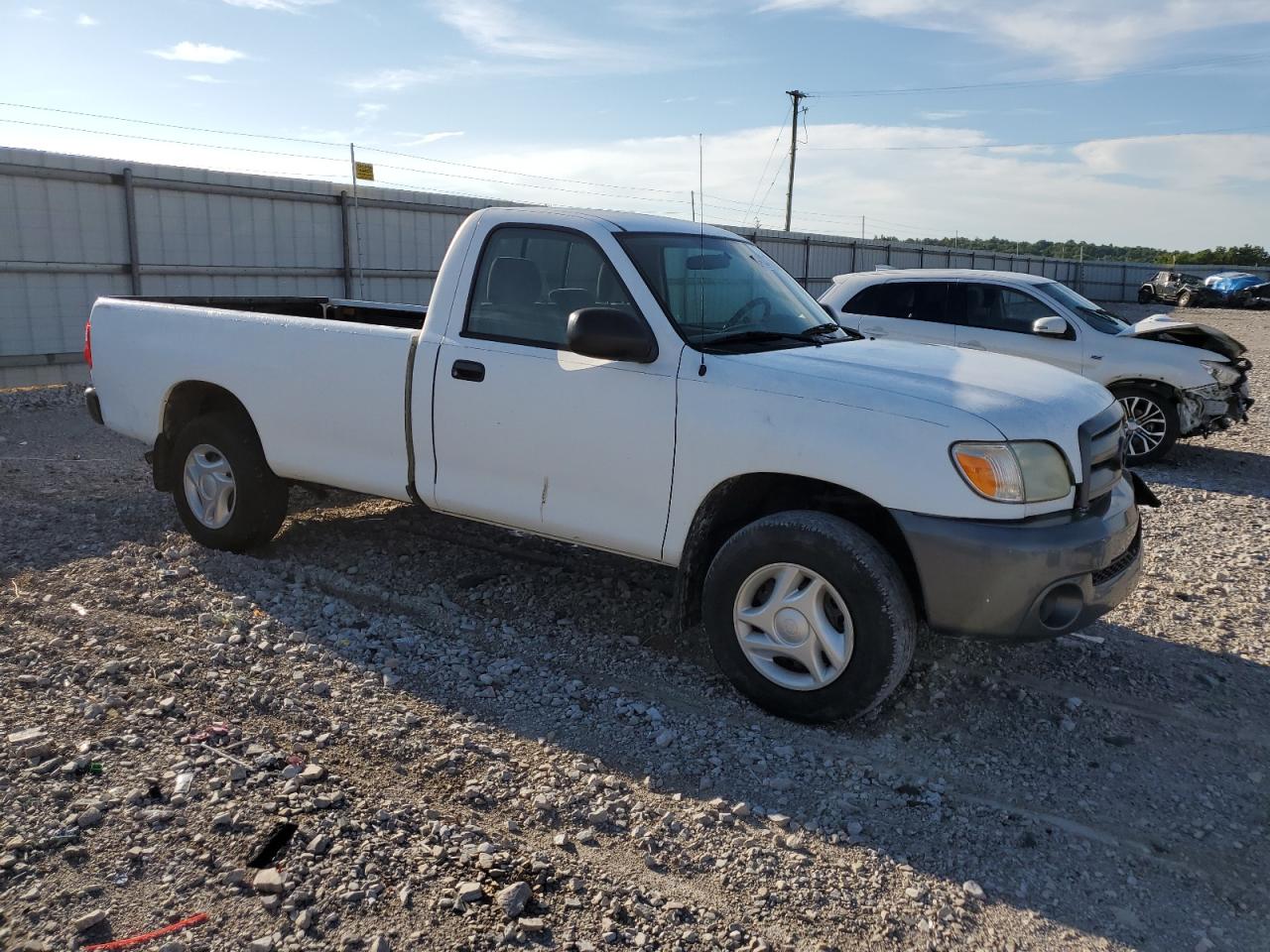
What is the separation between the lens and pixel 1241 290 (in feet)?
129

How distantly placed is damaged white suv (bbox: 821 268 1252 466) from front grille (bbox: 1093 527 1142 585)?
5.42m

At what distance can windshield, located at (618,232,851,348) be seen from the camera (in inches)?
180

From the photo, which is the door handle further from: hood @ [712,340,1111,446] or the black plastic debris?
the black plastic debris

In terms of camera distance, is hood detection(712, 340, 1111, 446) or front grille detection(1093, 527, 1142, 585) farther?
front grille detection(1093, 527, 1142, 585)

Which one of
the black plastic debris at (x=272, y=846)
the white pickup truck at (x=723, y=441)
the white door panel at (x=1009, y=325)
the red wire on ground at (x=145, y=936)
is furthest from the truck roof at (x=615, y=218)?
the white door panel at (x=1009, y=325)

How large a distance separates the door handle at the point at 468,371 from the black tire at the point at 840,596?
4.78 ft

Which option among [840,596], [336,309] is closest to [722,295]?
[840,596]

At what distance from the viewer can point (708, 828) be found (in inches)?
136

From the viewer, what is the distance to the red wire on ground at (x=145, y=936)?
9.11 ft

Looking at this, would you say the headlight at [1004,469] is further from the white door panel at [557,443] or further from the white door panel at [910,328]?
the white door panel at [910,328]

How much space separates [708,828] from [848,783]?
24.5 inches

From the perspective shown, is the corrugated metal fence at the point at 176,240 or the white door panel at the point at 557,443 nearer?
the white door panel at the point at 557,443

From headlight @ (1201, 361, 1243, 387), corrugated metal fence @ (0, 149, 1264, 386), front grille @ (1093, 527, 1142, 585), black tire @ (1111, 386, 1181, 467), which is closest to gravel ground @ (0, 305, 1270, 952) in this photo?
front grille @ (1093, 527, 1142, 585)

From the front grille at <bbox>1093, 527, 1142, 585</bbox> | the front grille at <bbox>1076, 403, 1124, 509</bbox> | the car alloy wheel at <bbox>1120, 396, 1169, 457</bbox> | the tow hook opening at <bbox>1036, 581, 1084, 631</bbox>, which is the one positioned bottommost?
the car alloy wheel at <bbox>1120, 396, 1169, 457</bbox>
